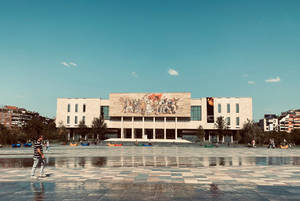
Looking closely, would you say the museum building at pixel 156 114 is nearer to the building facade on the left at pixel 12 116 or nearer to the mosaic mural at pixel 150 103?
the mosaic mural at pixel 150 103

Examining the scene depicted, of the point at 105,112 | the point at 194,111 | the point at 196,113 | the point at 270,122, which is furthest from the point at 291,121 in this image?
the point at 105,112

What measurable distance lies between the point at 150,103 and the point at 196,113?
18.2 metres

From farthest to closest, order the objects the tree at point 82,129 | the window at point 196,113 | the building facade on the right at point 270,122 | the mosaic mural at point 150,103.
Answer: the building facade on the right at point 270,122
the window at point 196,113
the mosaic mural at point 150,103
the tree at point 82,129

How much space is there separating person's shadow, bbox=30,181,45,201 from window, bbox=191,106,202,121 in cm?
8494

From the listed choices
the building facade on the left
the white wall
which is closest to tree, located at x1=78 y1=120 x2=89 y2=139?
the white wall

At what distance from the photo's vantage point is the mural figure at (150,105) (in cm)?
9112

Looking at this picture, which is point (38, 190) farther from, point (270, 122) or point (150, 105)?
point (270, 122)

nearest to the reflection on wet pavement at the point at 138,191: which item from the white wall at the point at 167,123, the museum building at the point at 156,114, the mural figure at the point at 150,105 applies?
the museum building at the point at 156,114

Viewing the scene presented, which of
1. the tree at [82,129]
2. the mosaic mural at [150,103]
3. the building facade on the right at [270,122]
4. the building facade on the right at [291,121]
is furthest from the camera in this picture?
the building facade on the right at [270,122]

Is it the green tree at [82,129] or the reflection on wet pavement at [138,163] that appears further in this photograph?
the green tree at [82,129]

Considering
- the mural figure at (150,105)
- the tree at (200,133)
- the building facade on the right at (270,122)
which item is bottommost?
the tree at (200,133)

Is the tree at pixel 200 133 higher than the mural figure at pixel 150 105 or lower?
lower

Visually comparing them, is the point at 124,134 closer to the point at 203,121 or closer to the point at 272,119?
the point at 203,121

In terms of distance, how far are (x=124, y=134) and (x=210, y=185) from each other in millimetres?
87492
